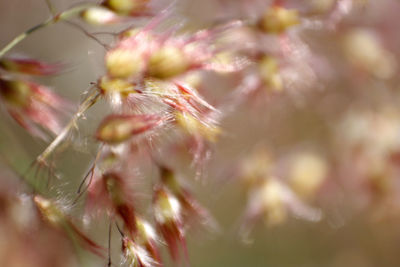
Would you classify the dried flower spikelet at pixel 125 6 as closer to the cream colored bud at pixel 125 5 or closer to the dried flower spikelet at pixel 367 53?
the cream colored bud at pixel 125 5

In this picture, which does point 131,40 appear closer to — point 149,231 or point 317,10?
point 149,231

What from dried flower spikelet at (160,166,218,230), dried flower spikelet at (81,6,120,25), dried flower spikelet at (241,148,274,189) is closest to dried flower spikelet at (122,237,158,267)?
dried flower spikelet at (160,166,218,230)

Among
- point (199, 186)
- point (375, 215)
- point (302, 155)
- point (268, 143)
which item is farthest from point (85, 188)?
point (199, 186)

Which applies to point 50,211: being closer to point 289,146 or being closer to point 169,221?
point 169,221

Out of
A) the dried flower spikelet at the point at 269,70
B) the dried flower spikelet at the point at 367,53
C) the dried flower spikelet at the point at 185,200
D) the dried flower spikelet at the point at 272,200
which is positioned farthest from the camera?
the dried flower spikelet at the point at 367,53

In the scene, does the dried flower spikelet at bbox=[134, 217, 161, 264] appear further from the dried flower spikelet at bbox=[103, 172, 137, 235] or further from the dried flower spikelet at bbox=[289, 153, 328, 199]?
the dried flower spikelet at bbox=[289, 153, 328, 199]

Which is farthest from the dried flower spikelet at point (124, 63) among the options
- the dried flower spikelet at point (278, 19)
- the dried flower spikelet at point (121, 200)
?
the dried flower spikelet at point (278, 19)
